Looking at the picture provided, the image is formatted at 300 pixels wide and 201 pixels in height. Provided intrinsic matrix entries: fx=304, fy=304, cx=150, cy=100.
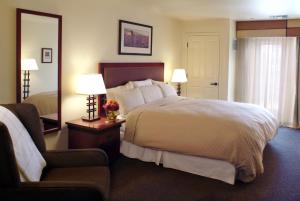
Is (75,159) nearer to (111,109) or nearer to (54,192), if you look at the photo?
(54,192)

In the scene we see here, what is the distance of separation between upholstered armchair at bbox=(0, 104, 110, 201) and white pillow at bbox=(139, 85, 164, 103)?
7.03 ft

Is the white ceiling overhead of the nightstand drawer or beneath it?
overhead

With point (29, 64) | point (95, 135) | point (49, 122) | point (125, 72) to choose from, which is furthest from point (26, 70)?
point (125, 72)

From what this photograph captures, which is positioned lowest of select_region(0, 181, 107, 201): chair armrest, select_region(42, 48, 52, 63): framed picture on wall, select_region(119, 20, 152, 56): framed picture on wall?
select_region(0, 181, 107, 201): chair armrest

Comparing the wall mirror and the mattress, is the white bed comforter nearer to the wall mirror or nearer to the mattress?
the mattress

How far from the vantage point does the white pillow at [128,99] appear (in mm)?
4137

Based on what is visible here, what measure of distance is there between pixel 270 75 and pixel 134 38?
309 centimetres

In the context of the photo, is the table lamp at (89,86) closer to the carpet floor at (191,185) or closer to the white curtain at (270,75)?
the carpet floor at (191,185)

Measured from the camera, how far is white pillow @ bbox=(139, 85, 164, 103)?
4.68 meters

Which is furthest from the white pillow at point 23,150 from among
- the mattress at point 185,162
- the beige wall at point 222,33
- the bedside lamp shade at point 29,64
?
the beige wall at point 222,33

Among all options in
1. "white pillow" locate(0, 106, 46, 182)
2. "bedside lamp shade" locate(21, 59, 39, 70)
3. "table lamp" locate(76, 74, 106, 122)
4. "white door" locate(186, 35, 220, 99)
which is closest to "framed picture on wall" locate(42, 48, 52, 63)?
"bedside lamp shade" locate(21, 59, 39, 70)

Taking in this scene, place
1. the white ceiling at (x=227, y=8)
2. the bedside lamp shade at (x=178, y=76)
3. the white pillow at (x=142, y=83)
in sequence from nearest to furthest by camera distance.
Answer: the white ceiling at (x=227, y=8), the white pillow at (x=142, y=83), the bedside lamp shade at (x=178, y=76)

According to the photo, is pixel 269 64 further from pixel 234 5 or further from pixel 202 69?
pixel 234 5

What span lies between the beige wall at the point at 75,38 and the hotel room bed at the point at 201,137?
1.22 feet
